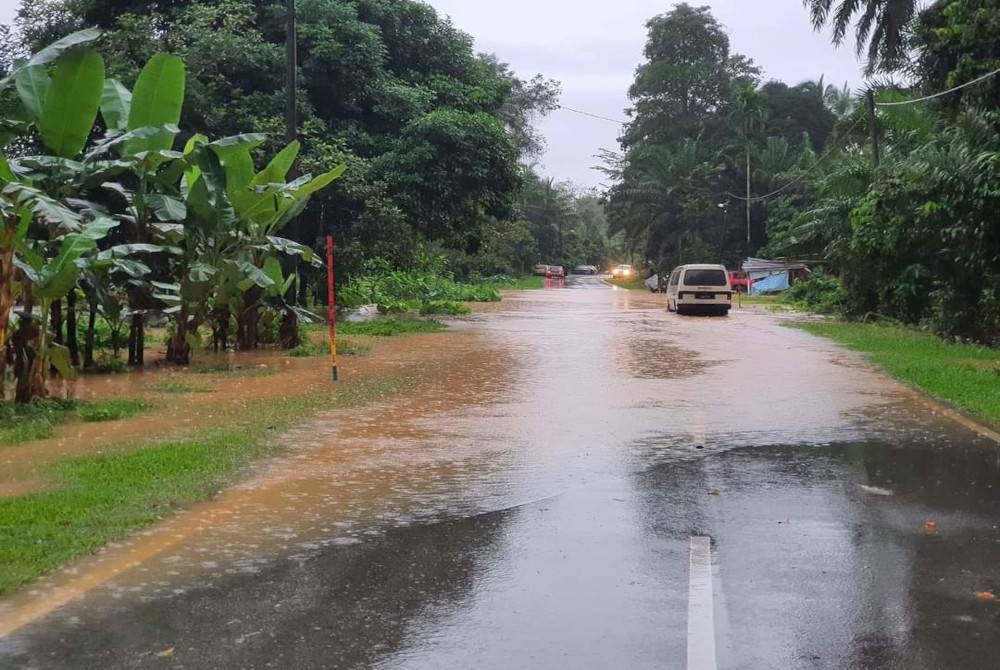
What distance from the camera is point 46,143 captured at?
12.6 meters

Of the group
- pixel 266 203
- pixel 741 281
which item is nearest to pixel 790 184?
pixel 741 281

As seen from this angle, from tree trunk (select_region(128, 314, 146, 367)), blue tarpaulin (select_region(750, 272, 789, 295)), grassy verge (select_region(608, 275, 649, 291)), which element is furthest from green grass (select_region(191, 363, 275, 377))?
grassy verge (select_region(608, 275, 649, 291))

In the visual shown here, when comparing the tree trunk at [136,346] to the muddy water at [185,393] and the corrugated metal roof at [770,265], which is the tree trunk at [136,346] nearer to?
the muddy water at [185,393]

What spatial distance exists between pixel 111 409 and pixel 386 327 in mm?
13851

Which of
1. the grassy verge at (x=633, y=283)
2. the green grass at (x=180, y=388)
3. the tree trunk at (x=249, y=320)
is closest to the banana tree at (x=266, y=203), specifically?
the tree trunk at (x=249, y=320)

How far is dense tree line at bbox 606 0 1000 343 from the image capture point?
2002 centimetres

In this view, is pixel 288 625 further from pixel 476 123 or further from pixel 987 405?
pixel 476 123

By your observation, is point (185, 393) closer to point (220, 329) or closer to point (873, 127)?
point (220, 329)

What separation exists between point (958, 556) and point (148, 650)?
4.52 metres

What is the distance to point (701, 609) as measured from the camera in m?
4.99

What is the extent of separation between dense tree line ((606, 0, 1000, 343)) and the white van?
359 centimetres

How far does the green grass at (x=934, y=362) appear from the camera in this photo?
12.1 meters

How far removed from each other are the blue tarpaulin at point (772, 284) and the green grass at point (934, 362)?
2969 centimetres

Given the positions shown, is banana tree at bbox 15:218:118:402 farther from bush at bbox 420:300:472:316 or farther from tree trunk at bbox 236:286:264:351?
bush at bbox 420:300:472:316
